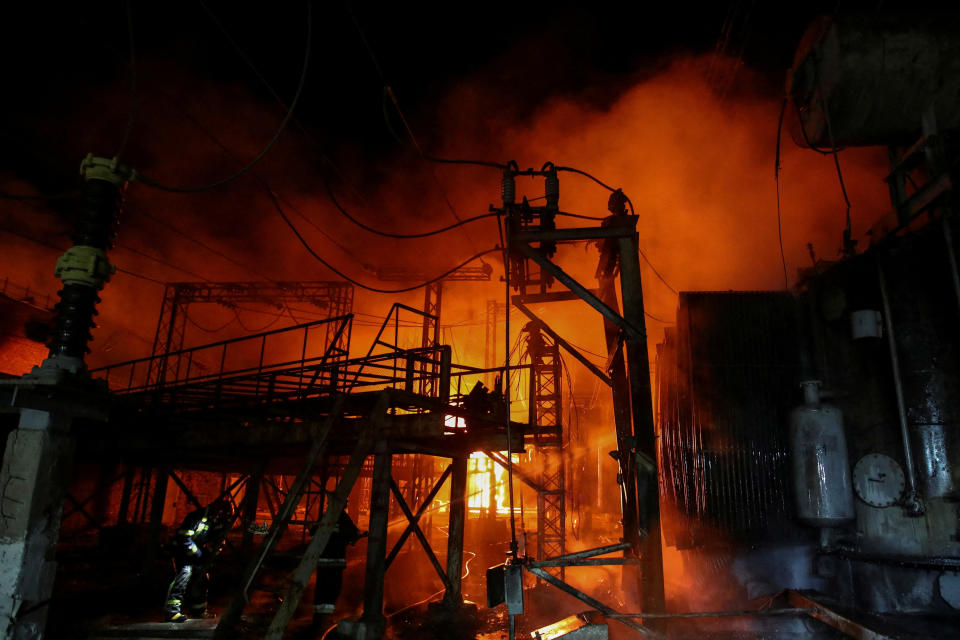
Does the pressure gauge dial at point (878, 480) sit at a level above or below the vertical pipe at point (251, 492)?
above

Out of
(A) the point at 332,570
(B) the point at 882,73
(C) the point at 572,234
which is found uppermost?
(B) the point at 882,73

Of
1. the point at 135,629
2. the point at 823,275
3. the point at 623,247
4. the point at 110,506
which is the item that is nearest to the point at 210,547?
the point at 135,629

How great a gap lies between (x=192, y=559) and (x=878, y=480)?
1183cm

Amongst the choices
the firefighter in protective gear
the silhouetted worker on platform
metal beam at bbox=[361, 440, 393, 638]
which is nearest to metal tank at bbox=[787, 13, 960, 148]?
the silhouetted worker on platform

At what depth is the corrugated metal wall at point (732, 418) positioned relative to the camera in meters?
9.91

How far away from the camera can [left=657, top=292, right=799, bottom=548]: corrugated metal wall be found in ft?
32.5

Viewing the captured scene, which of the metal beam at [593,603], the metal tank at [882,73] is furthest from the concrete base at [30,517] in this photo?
the metal tank at [882,73]

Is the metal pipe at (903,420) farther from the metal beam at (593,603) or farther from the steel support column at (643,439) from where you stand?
the metal beam at (593,603)

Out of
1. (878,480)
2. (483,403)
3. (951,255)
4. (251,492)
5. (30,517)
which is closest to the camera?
(30,517)

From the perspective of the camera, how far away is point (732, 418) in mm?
10242

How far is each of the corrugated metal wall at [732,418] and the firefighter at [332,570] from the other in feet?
21.7

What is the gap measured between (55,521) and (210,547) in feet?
10.0

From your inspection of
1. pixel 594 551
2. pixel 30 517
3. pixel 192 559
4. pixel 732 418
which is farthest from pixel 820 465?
pixel 30 517

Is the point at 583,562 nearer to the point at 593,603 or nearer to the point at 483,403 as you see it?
the point at 593,603
